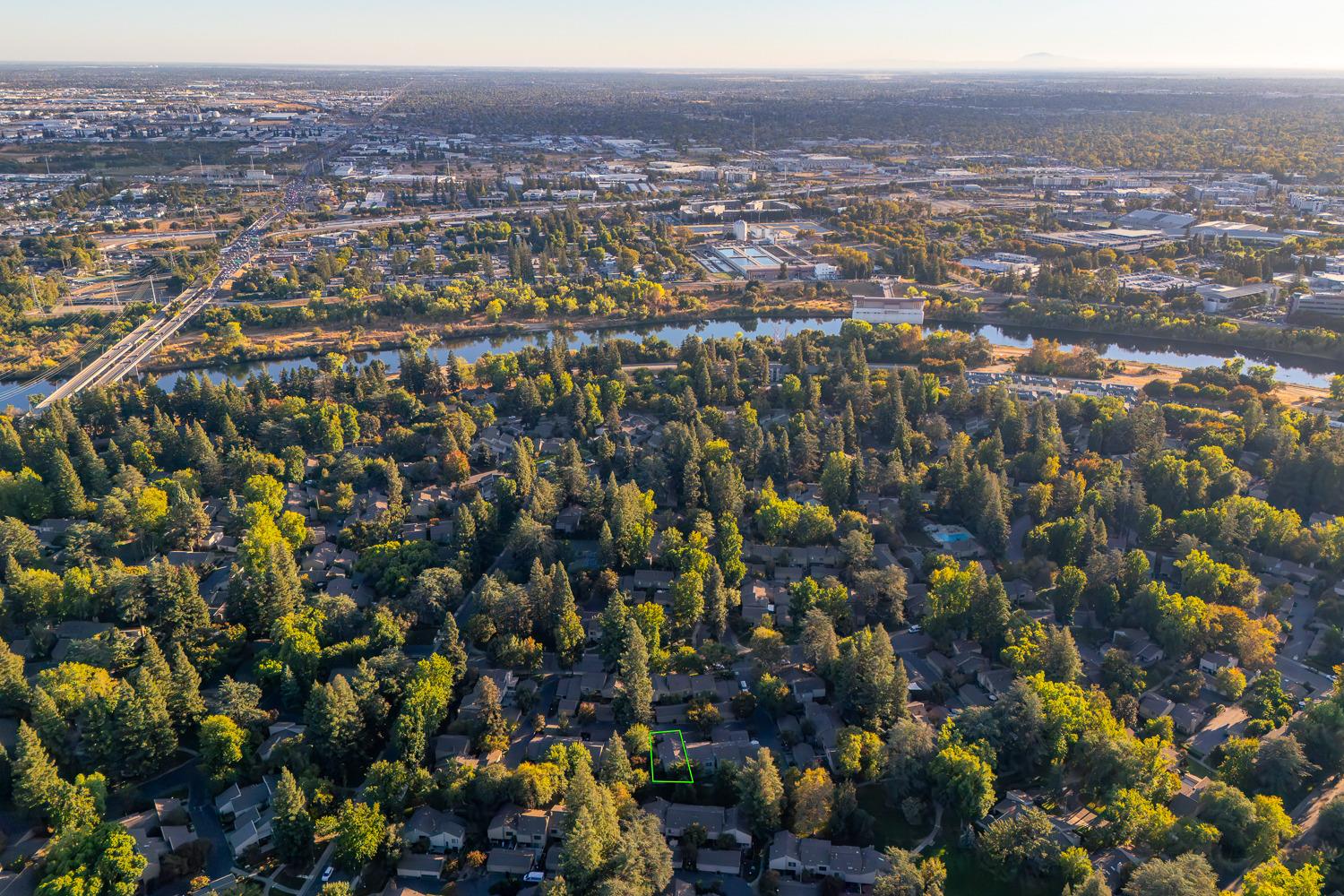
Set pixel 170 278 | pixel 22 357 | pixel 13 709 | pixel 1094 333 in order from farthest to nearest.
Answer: pixel 170 278 → pixel 1094 333 → pixel 22 357 → pixel 13 709

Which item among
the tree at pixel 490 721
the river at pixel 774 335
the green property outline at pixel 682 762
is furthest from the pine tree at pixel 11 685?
the river at pixel 774 335

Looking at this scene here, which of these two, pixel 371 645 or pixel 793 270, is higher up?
pixel 793 270

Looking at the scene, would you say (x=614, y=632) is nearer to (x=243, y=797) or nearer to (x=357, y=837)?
(x=357, y=837)

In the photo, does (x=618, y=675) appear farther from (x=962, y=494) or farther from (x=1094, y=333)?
(x=1094, y=333)

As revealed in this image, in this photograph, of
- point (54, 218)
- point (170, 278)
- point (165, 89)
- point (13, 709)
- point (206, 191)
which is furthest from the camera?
point (165, 89)

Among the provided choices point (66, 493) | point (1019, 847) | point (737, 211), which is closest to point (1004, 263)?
point (737, 211)

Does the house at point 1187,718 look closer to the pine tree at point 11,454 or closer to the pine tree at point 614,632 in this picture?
the pine tree at point 614,632

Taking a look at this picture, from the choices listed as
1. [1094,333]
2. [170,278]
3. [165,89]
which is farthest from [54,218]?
[165,89]
